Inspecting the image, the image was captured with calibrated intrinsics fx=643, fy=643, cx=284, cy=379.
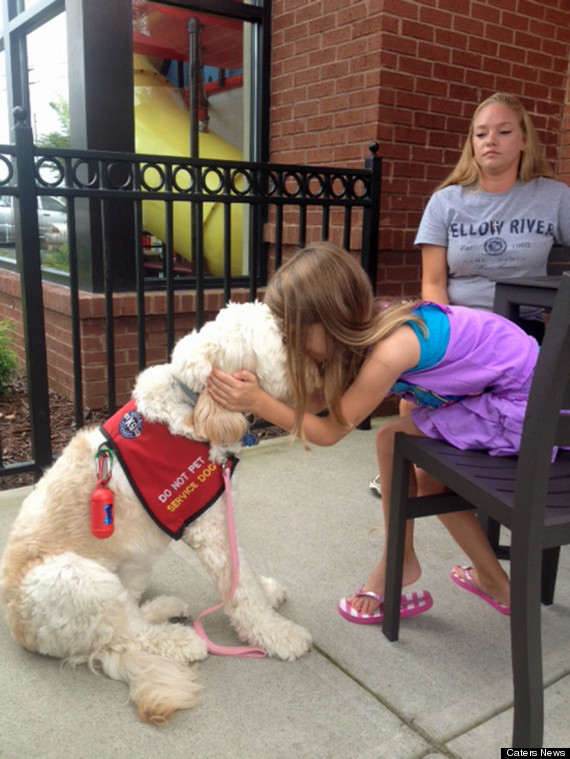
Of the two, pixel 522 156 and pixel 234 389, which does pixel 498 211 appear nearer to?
pixel 522 156

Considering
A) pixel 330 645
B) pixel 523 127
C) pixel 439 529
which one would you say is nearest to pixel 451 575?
pixel 439 529

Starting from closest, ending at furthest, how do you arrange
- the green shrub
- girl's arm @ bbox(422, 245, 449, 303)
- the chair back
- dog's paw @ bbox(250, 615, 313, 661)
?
the chair back, dog's paw @ bbox(250, 615, 313, 661), girl's arm @ bbox(422, 245, 449, 303), the green shrub

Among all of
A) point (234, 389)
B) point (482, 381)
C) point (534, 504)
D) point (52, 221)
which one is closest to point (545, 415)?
point (534, 504)

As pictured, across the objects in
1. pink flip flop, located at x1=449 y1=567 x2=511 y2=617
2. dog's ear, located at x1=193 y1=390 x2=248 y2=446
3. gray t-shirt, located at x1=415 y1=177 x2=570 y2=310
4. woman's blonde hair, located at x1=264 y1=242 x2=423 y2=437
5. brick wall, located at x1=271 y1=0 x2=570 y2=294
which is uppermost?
brick wall, located at x1=271 y1=0 x2=570 y2=294

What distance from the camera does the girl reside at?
198 cm

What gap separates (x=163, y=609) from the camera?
2330 mm

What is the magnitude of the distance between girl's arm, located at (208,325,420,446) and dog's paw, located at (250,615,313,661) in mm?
670

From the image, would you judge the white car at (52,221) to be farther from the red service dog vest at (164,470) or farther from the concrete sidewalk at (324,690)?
the red service dog vest at (164,470)

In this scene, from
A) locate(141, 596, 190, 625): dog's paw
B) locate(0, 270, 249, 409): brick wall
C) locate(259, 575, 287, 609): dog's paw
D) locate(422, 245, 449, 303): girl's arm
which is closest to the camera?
locate(141, 596, 190, 625): dog's paw

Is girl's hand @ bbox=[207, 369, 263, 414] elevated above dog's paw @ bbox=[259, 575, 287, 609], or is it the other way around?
girl's hand @ bbox=[207, 369, 263, 414]

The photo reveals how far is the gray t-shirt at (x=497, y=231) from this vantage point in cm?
320

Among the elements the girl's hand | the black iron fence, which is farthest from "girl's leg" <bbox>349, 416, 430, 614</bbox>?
the black iron fence

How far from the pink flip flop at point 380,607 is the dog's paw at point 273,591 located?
23 cm

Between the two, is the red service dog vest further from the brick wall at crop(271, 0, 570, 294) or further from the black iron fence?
the brick wall at crop(271, 0, 570, 294)
